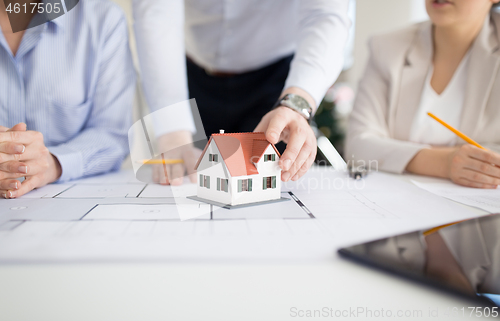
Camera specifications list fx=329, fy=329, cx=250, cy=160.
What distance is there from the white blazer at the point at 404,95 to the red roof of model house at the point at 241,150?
1.83 ft

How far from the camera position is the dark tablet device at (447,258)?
337mm

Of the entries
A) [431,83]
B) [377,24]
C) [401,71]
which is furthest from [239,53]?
[377,24]

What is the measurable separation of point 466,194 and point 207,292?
67 centimetres

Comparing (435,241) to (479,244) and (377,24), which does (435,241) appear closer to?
(479,244)

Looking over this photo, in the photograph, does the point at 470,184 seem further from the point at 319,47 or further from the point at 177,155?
the point at 177,155

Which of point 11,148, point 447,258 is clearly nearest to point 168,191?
point 11,148

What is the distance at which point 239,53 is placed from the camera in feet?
3.83

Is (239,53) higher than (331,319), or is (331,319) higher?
(239,53)

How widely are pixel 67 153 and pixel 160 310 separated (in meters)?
0.63

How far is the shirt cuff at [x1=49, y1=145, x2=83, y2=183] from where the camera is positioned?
31.7 inches

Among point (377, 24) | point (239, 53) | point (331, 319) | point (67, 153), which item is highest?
point (377, 24)

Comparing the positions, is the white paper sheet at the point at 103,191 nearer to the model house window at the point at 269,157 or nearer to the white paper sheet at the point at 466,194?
the model house window at the point at 269,157

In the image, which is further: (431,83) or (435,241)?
(431,83)

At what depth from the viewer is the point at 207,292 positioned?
370mm
